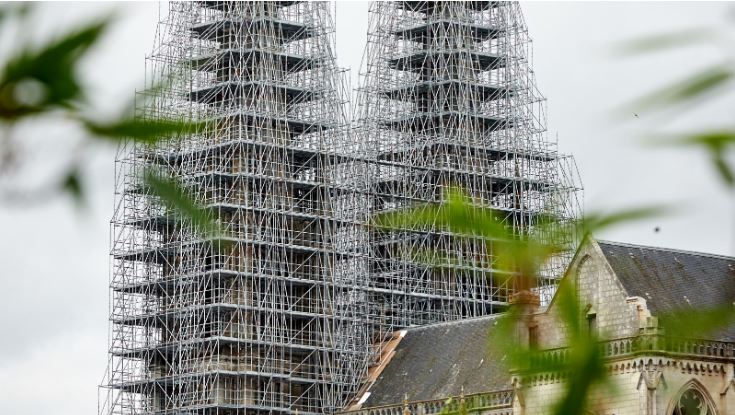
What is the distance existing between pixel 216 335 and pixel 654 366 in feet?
60.7

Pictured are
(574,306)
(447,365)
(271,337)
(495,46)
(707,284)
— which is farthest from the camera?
(495,46)

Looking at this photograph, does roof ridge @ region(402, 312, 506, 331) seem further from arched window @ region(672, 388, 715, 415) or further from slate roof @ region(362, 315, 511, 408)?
arched window @ region(672, 388, 715, 415)

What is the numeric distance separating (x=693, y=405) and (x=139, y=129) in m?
50.7

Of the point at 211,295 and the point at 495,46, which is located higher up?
the point at 495,46

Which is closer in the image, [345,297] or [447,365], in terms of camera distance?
[447,365]

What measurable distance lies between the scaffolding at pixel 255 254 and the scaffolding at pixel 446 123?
3.32 m

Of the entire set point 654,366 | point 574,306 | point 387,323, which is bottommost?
point 574,306

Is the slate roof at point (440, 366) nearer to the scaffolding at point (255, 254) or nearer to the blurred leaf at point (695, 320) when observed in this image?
the scaffolding at point (255, 254)

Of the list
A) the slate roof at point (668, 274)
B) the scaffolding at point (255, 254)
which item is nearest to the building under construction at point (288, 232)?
the scaffolding at point (255, 254)

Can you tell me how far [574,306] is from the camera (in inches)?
127

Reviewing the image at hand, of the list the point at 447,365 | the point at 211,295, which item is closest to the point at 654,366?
the point at 447,365

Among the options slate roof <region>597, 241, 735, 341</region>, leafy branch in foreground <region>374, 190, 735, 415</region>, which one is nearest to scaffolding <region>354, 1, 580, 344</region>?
slate roof <region>597, 241, 735, 341</region>

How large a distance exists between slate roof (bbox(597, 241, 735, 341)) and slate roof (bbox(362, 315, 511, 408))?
6.05 metres

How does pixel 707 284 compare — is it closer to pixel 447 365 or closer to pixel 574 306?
pixel 447 365
